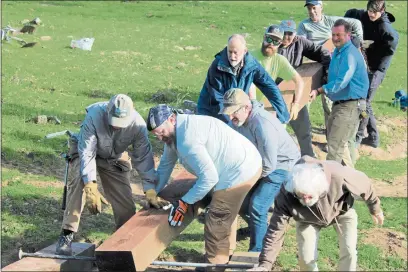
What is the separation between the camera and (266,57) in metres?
10.9

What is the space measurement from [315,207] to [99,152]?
2751 millimetres

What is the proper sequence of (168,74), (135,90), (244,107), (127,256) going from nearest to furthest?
1. (127,256)
2. (244,107)
3. (135,90)
4. (168,74)

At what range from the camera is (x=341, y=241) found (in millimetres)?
7664

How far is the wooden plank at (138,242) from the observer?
25.0 feet

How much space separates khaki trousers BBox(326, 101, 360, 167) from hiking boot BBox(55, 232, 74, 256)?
3929mm

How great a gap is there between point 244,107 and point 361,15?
17.7 ft

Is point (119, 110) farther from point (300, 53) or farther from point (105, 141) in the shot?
point (300, 53)

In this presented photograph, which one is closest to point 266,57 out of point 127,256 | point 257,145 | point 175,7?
point 257,145

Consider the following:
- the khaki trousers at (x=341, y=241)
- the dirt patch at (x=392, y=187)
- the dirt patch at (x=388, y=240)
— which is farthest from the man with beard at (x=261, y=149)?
the dirt patch at (x=392, y=187)

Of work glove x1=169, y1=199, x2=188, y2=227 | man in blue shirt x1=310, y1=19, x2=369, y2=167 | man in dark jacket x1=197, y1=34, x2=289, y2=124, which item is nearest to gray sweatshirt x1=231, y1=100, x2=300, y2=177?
man in dark jacket x1=197, y1=34, x2=289, y2=124

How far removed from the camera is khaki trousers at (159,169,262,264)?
840 cm

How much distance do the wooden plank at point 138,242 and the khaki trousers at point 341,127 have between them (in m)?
3.38

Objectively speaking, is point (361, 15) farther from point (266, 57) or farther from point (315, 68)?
point (266, 57)

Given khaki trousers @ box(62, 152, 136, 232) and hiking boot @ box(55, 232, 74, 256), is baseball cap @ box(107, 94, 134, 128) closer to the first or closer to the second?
khaki trousers @ box(62, 152, 136, 232)
